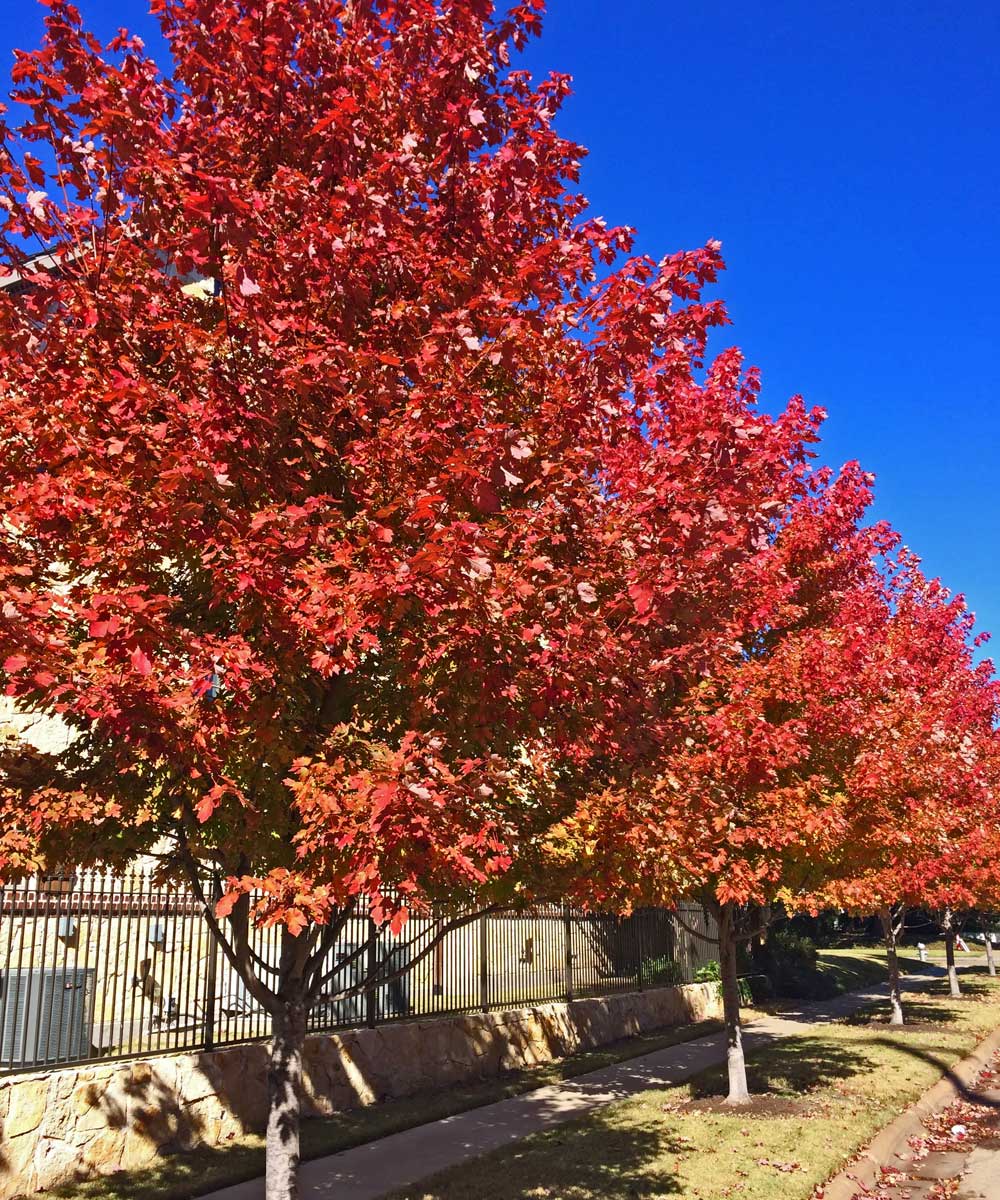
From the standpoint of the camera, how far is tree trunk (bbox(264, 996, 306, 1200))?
5.66m

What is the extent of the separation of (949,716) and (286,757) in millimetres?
15494

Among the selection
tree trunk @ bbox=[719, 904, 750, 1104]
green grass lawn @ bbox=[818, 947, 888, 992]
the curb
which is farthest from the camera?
green grass lawn @ bbox=[818, 947, 888, 992]

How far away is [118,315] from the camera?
485 cm

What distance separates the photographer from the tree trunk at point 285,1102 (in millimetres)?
5656

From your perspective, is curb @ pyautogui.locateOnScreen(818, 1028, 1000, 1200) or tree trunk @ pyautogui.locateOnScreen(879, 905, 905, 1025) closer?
curb @ pyautogui.locateOnScreen(818, 1028, 1000, 1200)

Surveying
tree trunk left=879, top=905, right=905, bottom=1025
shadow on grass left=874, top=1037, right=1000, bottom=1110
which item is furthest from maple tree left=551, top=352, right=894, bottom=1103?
tree trunk left=879, top=905, right=905, bottom=1025

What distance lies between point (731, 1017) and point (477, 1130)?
133 inches

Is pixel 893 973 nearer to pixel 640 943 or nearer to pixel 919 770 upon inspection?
pixel 640 943

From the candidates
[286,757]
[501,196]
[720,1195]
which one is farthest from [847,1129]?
[501,196]

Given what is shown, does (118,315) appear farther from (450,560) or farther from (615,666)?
(615,666)

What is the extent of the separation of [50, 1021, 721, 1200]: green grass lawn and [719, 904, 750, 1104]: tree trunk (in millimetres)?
2766

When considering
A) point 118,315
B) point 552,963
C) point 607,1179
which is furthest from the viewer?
point 552,963

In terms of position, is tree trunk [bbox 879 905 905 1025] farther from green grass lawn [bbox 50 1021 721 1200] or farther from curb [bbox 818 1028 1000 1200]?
green grass lawn [bbox 50 1021 721 1200]

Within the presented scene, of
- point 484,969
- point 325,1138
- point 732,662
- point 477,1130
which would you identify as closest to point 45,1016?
point 325,1138
